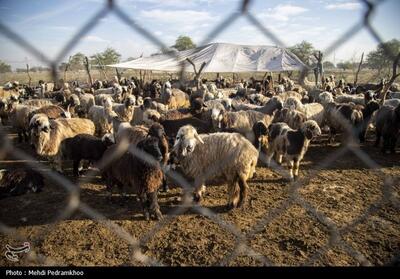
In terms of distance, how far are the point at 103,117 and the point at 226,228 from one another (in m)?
6.98

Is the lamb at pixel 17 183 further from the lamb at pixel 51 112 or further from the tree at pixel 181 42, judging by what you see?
the tree at pixel 181 42

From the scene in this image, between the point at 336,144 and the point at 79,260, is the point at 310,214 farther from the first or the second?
the point at 336,144

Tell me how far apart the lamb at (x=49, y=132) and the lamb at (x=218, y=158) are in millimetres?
3292

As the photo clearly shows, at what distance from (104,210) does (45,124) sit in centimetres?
273

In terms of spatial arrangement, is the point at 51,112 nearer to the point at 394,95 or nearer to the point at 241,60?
the point at 241,60

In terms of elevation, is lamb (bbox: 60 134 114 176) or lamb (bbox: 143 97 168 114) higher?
lamb (bbox: 143 97 168 114)

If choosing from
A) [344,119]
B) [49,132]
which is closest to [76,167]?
[49,132]

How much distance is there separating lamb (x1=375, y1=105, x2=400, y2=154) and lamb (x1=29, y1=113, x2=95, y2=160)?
8218 millimetres

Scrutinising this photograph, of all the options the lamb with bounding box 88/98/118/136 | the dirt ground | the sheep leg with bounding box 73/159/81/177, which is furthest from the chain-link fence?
the lamb with bounding box 88/98/118/136

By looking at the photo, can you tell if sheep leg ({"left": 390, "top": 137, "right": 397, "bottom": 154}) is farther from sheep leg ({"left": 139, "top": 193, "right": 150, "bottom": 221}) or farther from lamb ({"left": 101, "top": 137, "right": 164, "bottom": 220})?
sheep leg ({"left": 139, "top": 193, "right": 150, "bottom": 221})

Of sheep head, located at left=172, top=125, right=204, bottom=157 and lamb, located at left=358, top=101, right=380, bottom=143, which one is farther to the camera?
lamb, located at left=358, top=101, right=380, bottom=143

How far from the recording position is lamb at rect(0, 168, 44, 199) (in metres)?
5.93

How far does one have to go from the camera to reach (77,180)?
6.92m

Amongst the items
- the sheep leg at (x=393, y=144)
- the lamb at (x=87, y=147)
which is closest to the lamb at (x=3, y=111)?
the lamb at (x=87, y=147)
